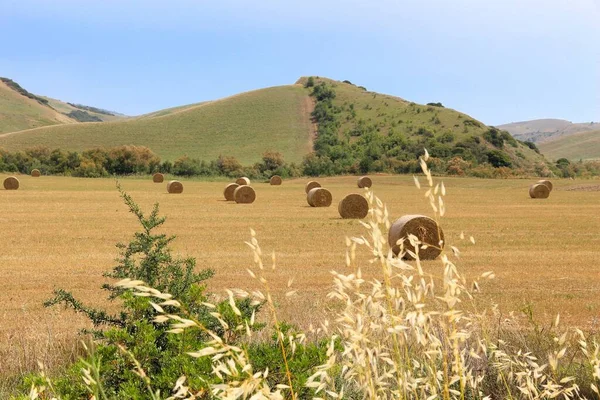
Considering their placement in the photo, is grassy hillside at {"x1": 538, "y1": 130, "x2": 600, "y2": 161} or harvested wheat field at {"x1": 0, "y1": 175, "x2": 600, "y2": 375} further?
grassy hillside at {"x1": 538, "y1": 130, "x2": 600, "y2": 161}

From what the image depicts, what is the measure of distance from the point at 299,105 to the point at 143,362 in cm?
14285

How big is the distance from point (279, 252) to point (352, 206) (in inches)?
445

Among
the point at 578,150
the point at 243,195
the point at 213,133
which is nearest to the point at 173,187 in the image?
the point at 243,195

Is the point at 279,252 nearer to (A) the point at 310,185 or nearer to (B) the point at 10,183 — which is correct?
(A) the point at 310,185

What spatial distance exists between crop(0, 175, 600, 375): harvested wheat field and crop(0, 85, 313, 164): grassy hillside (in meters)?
79.1

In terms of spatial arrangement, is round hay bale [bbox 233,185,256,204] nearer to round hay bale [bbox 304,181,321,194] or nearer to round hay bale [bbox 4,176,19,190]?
round hay bale [bbox 304,181,321,194]

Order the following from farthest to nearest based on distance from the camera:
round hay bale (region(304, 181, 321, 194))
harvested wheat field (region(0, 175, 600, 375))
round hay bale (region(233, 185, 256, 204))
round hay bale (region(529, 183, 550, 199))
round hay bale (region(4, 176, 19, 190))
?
1. round hay bale (region(4, 176, 19, 190))
2. round hay bale (region(304, 181, 321, 194))
3. round hay bale (region(529, 183, 550, 199))
4. round hay bale (region(233, 185, 256, 204))
5. harvested wheat field (region(0, 175, 600, 375))

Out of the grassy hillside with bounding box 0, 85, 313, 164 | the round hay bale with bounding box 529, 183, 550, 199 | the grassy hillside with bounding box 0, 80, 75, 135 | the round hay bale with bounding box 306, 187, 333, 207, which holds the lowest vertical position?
the round hay bale with bounding box 529, 183, 550, 199

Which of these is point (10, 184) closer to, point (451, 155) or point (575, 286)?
point (575, 286)

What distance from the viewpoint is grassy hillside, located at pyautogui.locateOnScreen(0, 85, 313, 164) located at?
11925cm

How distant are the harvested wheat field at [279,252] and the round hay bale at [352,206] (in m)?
0.83

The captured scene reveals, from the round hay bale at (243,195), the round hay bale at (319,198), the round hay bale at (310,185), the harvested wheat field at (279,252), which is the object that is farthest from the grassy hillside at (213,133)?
the harvested wheat field at (279,252)

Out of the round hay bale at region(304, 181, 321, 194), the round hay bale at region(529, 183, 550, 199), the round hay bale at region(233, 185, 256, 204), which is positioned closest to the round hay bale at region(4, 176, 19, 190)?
the round hay bale at region(233, 185, 256, 204)

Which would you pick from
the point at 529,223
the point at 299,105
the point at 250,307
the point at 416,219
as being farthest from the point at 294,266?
the point at 299,105
